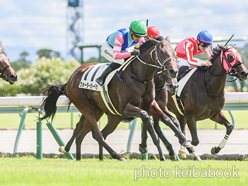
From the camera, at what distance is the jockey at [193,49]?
6926mm

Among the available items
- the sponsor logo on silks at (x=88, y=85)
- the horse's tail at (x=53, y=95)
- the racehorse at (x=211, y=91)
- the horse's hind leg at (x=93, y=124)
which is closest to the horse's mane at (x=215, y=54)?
the racehorse at (x=211, y=91)

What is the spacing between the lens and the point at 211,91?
22.1ft

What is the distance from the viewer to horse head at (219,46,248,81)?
6.46 meters

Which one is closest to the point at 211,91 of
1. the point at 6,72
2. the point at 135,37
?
the point at 135,37

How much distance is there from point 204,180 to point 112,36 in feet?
10.4

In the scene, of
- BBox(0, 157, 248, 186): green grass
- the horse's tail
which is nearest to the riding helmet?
the horse's tail

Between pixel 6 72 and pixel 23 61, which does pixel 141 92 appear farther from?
pixel 23 61

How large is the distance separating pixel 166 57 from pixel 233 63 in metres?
1.49

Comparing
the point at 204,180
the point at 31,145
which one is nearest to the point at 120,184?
the point at 204,180

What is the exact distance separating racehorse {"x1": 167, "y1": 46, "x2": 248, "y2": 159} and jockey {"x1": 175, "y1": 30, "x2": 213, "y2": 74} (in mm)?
184

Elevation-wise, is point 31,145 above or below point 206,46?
below

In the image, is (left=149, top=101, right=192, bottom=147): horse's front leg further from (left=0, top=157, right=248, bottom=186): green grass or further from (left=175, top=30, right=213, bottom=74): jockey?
(left=175, top=30, right=213, bottom=74): jockey

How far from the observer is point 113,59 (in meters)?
6.50

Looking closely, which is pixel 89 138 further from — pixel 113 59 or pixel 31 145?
pixel 113 59
